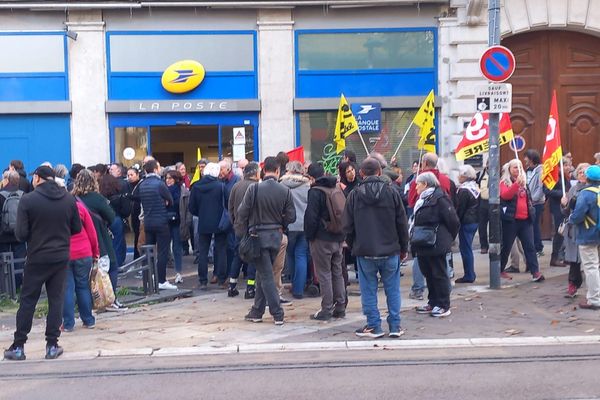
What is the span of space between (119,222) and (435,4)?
8.13 m

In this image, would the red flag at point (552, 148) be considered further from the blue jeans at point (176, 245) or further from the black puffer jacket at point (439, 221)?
the blue jeans at point (176, 245)

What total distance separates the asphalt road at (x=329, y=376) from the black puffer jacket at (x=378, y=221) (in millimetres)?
1075

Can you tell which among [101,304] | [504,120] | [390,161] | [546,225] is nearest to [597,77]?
[546,225]

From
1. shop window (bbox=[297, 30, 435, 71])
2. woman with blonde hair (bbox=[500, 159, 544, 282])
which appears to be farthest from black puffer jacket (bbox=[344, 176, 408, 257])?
shop window (bbox=[297, 30, 435, 71])

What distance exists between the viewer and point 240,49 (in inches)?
687

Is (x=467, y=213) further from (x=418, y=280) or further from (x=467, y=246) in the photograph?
(x=418, y=280)

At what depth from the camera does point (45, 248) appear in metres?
8.26

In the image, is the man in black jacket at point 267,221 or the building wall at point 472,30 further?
the building wall at point 472,30

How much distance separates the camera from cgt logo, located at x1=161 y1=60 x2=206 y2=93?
17.2 metres

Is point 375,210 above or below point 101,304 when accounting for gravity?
above

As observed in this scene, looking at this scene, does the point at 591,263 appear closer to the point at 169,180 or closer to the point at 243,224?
the point at 243,224

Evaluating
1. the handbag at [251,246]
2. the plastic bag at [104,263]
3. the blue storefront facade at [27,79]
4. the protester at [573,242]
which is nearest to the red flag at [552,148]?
the protester at [573,242]

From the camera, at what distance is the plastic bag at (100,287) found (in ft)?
32.5

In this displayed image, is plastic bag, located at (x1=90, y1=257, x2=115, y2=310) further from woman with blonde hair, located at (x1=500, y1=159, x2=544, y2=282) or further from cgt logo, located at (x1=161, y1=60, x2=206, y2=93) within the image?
cgt logo, located at (x1=161, y1=60, x2=206, y2=93)
